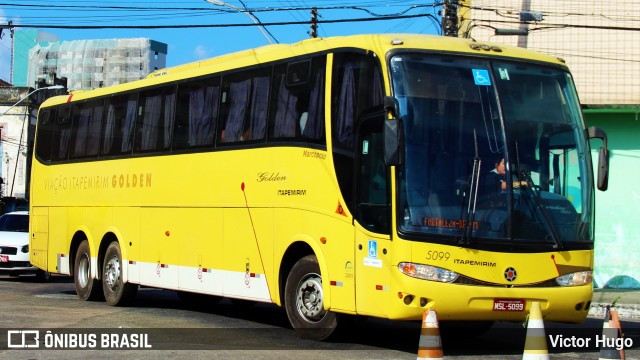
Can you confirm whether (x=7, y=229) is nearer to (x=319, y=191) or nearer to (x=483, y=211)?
(x=319, y=191)

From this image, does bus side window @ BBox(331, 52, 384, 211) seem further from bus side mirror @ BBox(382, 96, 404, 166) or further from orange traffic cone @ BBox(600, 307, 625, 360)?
orange traffic cone @ BBox(600, 307, 625, 360)

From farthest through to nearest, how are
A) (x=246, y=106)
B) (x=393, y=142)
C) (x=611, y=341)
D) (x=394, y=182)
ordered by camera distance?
(x=246, y=106) < (x=394, y=182) < (x=393, y=142) < (x=611, y=341)

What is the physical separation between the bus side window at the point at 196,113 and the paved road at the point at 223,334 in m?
2.70

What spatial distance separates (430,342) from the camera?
26.2 feet

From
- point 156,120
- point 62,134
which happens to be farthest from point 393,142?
point 62,134

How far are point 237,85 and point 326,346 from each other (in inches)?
171

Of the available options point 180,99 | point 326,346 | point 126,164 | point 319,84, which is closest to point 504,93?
point 319,84

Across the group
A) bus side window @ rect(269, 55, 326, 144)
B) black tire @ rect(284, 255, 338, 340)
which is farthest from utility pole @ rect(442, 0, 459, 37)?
black tire @ rect(284, 255, 338, 340)

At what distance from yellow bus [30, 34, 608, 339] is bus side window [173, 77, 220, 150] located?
0.23ft

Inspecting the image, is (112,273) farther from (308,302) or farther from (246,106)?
(308,302)

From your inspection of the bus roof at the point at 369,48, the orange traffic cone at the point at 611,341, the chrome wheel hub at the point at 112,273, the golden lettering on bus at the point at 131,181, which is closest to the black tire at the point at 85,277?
the chrome wheel hub at the point at 112,273

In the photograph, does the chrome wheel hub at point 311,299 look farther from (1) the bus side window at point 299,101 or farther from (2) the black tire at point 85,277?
(2) the black tire at point 85,277

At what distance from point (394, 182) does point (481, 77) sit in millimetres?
1697

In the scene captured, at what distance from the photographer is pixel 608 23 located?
22594 mm
